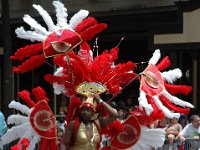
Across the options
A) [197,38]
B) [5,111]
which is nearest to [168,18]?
[197,38]

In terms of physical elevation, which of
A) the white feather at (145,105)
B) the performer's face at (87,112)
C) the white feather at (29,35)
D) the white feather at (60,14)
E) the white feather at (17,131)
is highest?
the white feather at (60,14)

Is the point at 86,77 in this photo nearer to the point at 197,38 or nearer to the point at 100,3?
the point at 197,38

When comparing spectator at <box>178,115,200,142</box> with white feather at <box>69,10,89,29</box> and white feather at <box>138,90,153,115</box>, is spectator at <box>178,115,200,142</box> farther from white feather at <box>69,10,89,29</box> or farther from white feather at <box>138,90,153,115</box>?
white feather at <box>69,10,89,29</box>

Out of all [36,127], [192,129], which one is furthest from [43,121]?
[192,129]

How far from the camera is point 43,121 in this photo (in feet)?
23.7

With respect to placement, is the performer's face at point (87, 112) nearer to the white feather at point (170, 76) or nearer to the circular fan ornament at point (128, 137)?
the circular fan ornament at point (128, 137)

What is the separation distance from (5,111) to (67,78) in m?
6.74

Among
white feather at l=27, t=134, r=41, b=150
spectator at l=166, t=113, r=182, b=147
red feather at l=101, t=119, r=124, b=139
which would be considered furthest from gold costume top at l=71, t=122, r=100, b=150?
spectator at l=166, t=113, r=182, b=147

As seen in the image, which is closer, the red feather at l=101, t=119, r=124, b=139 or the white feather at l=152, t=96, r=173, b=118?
the white feather at l=152, t=96, r=173, b=118

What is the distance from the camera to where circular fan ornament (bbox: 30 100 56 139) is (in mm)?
7180

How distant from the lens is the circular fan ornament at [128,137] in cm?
719

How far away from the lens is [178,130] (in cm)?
1052

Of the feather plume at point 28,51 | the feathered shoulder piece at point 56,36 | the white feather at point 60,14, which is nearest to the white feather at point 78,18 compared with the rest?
the feathered shoulder piece at point 56,36

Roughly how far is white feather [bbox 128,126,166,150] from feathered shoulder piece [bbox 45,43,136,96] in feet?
1.97
